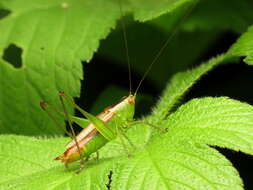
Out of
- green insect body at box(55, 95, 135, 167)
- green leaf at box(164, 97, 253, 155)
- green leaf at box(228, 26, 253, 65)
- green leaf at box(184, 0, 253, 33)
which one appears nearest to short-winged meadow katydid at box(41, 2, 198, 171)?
green insect body at box(55, 95, 135, 167)

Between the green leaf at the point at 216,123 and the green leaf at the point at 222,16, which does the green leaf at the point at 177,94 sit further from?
the green leaf at the point at 222,16

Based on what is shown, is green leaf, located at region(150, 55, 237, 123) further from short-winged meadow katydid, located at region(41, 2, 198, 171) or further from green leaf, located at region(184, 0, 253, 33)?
green leaf, located at region(184, 0, 253, 33)

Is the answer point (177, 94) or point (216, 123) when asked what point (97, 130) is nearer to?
point (177, 94)

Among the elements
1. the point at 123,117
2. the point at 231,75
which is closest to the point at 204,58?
the point at 231,75

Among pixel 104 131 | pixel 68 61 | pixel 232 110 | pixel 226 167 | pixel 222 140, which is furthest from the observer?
pixel 68 61

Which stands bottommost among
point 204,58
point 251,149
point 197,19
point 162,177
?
point 162,177

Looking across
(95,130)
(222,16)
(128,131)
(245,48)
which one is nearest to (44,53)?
(128,131)

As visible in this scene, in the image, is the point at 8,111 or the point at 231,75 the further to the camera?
the point at 231,75

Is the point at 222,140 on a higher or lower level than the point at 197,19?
lower

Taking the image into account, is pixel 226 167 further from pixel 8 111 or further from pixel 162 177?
pixel 8 111
